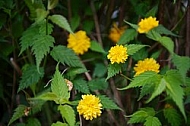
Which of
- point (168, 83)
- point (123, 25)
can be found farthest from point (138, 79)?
point (123, 25)

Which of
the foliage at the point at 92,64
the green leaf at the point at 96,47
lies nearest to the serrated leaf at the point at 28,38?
the foliage at the point at 92,64

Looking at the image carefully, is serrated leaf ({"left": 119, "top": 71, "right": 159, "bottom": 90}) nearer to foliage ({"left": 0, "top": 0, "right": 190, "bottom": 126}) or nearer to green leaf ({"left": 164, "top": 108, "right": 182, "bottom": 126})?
foliage ({"left": 0, "top": 0, "right": 190, "bottom": 126})

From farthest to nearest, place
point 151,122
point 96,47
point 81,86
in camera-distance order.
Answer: point 96,47
point 81,86
point 151,122

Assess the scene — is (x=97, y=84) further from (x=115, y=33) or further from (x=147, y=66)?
(x=115, y=33)

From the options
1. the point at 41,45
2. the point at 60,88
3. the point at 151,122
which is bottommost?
the point at 151,122

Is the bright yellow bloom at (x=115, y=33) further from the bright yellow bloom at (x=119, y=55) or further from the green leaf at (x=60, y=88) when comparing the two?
the green leaf at (x=60, y=88)

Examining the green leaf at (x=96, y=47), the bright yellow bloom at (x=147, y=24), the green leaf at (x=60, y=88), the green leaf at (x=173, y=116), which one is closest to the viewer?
the green leaf at (x=60, y=88)

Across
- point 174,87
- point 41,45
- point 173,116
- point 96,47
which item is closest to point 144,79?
point 174,87

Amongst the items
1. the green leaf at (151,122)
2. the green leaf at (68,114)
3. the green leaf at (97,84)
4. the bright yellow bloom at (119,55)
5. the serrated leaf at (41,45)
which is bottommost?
the green leaf at (151,122)
